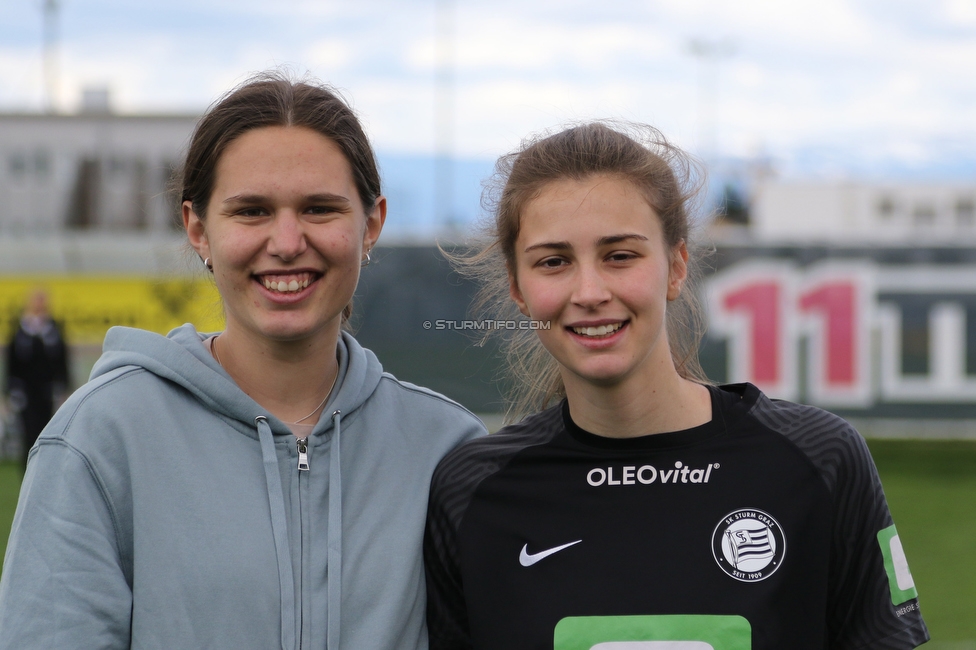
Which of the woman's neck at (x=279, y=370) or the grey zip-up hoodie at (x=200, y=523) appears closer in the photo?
the grey zip-up hoodie at (x=200, y=523)

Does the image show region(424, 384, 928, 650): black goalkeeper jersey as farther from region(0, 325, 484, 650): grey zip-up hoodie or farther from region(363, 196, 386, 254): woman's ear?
region(363, 196, 386, 254): woman's ear

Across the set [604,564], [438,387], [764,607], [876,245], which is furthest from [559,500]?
[876,245]

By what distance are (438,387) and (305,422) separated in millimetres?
8705

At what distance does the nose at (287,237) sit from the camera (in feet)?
6.47

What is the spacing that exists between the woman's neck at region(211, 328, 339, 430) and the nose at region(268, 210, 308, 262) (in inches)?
8.0

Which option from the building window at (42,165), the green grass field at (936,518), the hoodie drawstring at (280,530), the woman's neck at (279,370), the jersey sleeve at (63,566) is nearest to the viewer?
the jersey sleeve at (63,566)

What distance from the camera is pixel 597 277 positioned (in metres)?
2.05

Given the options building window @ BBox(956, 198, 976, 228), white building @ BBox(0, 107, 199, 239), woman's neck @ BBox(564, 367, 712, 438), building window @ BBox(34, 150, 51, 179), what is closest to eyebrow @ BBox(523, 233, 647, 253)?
woman's neck @ BBox(564, 367, 712, 438)

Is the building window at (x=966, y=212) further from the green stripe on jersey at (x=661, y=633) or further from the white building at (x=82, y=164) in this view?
the green stripe on jersey at (x=661, y=633)

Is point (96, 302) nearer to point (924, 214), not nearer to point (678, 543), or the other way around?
point (678, 543)

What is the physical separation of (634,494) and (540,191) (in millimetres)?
672

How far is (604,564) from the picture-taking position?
2.02m

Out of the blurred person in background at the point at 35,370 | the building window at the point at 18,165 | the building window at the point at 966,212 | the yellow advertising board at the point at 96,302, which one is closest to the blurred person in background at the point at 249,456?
the blurred person in background at the point at 35,370

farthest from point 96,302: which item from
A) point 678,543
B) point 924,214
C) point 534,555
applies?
point 924,214
